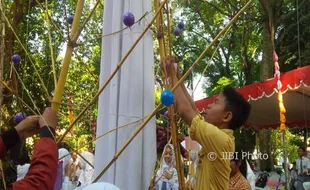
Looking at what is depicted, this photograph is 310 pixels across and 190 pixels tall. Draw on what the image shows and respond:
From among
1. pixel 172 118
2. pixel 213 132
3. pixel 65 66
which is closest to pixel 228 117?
pixel 213 132

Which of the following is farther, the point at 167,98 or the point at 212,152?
the point at 212,152

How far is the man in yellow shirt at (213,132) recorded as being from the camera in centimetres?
135

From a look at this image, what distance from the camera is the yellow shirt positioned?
4.40ft

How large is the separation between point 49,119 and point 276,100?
5265 mm

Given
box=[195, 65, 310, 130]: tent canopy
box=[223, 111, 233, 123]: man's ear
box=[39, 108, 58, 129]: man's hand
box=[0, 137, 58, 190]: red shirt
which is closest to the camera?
box=[0, 137, 58, 190]: red shirt

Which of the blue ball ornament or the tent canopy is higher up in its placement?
the tent canopy

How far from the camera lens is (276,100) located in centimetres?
589

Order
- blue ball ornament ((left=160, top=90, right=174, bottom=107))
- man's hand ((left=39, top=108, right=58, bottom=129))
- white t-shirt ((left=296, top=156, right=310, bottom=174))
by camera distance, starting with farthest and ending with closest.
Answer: white t-shirt ((left=296, top=156, right=310, bottom=174)), blue ball ornament ((left=160, top=90, right=174, bottom=107)), man's hand ((left=39, top=108, right=58, bottom=129))

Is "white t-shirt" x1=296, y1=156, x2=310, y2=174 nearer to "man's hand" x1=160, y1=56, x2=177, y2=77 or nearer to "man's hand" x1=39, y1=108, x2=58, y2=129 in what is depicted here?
"man's hand" x1=160, y1=56, x2=177, y2=77

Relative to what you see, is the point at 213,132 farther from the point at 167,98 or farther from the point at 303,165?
the point at 303,165

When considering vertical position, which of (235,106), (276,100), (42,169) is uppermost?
(276,100)

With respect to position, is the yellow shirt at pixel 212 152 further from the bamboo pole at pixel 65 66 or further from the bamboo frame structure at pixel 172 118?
the bamboo pole at pixel 65 66

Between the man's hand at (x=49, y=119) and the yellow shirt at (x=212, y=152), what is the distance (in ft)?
1.69

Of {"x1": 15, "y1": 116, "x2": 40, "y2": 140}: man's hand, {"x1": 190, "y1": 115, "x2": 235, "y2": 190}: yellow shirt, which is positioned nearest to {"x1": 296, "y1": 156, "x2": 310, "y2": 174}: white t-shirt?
{"x1": 190, "y1": 115, "x2": 235, "y2": 190}: yellow shirt
